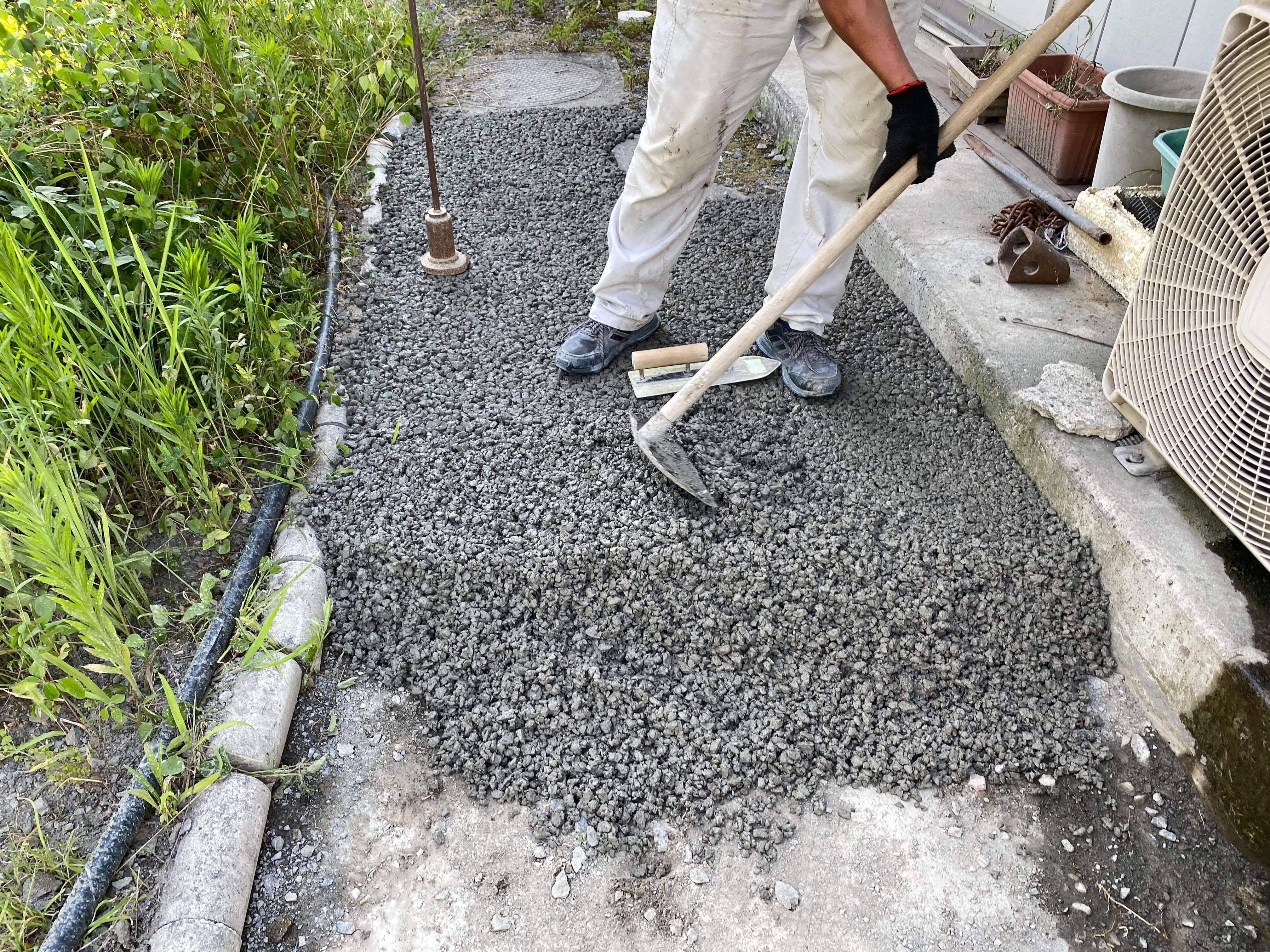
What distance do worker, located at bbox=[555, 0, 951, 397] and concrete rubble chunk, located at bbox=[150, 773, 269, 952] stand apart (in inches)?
61.3

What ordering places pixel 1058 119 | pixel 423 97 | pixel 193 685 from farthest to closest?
pixel 1058 119
pixel 423 97
pixel 193 685

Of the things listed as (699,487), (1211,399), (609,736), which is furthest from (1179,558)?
(609,736)

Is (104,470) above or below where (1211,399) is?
below

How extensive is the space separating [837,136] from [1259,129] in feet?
3.59

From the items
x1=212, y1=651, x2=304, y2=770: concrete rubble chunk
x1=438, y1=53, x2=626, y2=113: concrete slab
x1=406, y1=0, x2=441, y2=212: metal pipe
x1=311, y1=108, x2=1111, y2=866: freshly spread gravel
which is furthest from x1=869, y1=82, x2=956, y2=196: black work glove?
x1=438, y1=53, x2=626, y2=113: concrete slab

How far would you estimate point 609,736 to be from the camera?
1862 mm

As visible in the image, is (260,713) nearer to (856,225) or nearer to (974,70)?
(856,225)

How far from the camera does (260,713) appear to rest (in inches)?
70.7

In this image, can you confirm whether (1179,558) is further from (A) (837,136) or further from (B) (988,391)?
(A) (837,136)

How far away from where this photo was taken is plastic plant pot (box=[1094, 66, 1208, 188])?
9.49 ft

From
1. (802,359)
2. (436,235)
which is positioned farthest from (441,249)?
(802,359)

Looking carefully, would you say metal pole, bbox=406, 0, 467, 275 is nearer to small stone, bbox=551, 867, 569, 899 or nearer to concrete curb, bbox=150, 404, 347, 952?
concrete curb, bbox=150, 404, 347, 952

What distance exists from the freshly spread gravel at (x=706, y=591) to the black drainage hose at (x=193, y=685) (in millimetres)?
128

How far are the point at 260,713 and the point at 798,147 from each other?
226cm
